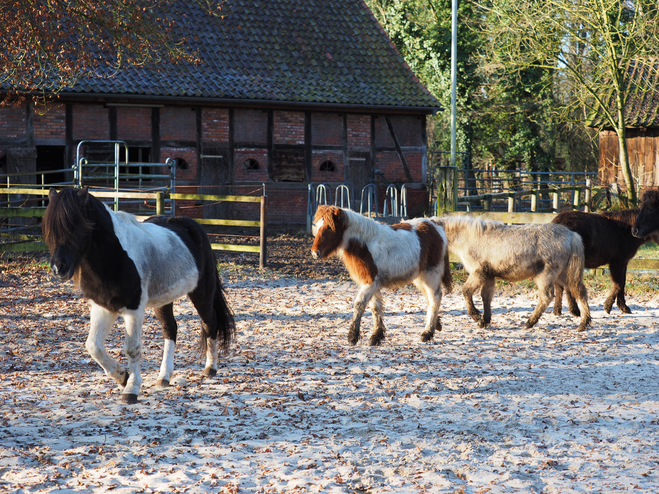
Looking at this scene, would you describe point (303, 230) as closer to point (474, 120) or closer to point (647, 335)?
point (647, 335)

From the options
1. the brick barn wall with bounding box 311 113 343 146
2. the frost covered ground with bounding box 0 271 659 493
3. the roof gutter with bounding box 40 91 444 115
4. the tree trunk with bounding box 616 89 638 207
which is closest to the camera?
the frost covered ground with bounding box 0 271 659 493

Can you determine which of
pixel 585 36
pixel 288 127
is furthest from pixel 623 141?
pixel 288 127

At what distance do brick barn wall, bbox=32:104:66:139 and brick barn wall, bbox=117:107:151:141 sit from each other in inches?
52.7

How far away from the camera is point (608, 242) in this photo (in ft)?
29.8

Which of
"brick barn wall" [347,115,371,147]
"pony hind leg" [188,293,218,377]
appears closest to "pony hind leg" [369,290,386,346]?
"pony hind leg" [188,293,218,377]

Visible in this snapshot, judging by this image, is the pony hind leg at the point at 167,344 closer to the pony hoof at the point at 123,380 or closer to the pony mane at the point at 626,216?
the pony hoof at the point at 123,380

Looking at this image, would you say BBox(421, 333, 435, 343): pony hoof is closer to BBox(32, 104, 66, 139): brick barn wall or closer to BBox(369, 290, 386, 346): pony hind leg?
BBox(369, 290, 386, 346): pony hind leg

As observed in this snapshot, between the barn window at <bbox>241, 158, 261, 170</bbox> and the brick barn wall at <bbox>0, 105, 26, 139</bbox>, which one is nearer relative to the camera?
the brick barn wall at <bbox>0, 105, 26, 139</bbox>

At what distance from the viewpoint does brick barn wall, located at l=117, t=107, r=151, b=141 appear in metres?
17.7

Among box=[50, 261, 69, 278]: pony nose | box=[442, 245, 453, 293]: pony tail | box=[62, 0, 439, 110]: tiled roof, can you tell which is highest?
box=[62, 0, 439, 110]: tiled roof

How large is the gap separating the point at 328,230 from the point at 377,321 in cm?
112

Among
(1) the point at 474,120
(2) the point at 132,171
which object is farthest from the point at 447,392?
(1) the point at 474,120

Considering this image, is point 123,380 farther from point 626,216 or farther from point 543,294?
point 626,216

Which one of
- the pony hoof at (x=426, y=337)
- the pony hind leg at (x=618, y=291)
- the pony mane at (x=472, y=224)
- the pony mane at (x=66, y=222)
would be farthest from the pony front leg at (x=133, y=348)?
the pony hind leg at (x=618, y=291)
